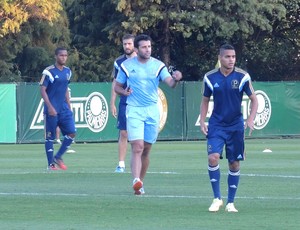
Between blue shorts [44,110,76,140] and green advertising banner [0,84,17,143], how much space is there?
13021 millimetres

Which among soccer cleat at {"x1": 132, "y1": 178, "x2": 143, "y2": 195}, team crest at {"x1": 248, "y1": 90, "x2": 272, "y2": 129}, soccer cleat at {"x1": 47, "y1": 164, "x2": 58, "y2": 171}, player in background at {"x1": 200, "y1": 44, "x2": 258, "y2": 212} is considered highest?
player in background at {"x1": 200, "y1": 44, "x2": 258, "y2": 212}

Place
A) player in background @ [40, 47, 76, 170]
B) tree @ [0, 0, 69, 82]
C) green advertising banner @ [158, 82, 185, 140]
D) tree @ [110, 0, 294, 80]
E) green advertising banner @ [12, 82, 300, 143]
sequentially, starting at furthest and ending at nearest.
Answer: tree @ [110, 0, 294, 80] → tree @ [0, 0, 69, 82] → green advertising banner @ [158, 82, 185, 140] → green advertising banner @ [12, 82, 300, 143] → player in background @ [40, 47, 76, 170]

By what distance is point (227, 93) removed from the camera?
38.1 ft

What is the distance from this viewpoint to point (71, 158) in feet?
72.9

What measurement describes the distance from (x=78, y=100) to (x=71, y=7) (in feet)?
39.7

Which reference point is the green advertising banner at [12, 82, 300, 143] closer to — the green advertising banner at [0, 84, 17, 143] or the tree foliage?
the green advertising banner at [0, 84, 17, 143]

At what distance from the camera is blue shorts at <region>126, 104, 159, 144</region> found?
13.4 m

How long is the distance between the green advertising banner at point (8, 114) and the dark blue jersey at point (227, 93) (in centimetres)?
1994

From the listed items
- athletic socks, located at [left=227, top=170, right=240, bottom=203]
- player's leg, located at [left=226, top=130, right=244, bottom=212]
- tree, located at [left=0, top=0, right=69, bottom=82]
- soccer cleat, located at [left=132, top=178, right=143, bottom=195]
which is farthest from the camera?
tree, located at [left=0, top=0, right=69, bottom=82]

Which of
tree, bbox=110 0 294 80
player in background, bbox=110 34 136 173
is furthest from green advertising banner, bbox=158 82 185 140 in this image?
player in background, bbox=110 34 136 173

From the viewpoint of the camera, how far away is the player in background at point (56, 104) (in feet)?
58.4

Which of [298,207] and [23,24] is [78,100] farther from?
[298,207]

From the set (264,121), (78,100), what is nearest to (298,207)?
(78,100)

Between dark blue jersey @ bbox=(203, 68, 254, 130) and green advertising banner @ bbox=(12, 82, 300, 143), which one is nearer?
dark blue jersey @ bbox=(203, 68, 254, 130)
